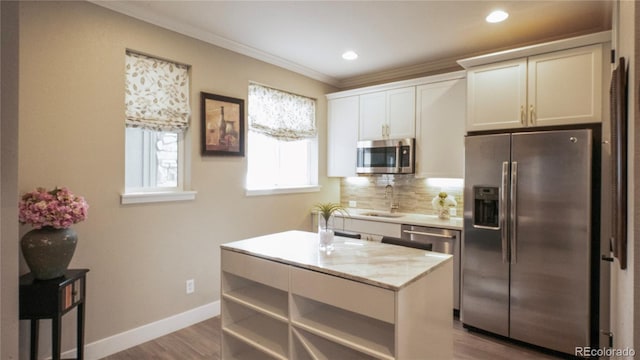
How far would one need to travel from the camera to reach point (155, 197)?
286 centimetres

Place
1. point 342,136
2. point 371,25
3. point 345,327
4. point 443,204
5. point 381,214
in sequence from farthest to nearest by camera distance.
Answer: point 342,136, point 381,214, point 443,204, point 371,25, point 345,327

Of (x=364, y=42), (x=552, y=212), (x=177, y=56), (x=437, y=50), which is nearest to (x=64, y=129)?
(x=177, y=56)

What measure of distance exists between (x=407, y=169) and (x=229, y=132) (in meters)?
2.01

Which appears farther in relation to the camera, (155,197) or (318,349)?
(155,197)

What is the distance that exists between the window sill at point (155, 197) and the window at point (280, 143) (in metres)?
0.74

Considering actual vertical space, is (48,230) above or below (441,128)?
below

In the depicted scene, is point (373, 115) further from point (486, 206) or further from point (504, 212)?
point (504, 212)

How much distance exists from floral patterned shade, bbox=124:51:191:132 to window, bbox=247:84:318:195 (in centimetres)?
80

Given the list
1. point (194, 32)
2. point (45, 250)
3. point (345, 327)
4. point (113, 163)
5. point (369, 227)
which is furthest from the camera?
point (369, 227)

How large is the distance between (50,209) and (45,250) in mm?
247

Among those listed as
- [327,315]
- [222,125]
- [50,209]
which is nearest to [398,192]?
[222,125]

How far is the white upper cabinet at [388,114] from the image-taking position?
3.92m

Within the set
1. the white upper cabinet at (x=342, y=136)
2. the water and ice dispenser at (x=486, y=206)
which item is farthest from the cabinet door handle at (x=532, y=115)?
the white upper cabinet at (x=342, y=136)

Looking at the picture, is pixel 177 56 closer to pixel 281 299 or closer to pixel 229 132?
pixel 229 132
